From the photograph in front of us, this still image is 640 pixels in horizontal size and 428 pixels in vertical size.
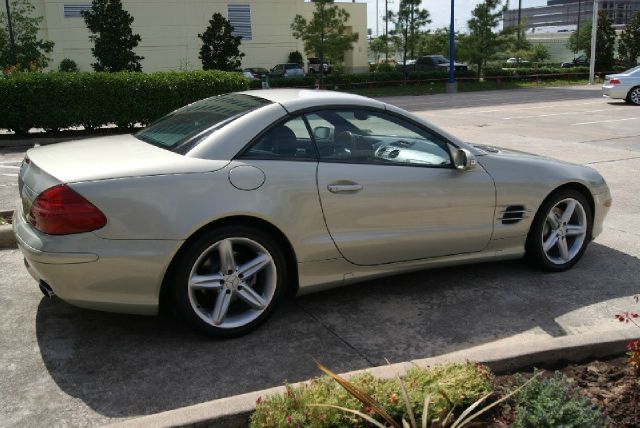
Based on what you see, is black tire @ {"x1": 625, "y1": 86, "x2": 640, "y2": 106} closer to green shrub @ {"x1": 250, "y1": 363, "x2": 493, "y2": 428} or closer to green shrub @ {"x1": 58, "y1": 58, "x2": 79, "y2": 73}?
green shrub @ {"x1": 250, "y1": 363, "x2": 493, "y2": 428}

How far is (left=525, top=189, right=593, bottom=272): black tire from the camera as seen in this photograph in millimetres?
4980

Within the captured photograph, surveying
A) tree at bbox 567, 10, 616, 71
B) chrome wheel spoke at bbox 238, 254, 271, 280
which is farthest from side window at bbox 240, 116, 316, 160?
tree at bbox 567, 10, 616, 71

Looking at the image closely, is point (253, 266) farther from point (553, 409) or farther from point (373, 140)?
point (553, 409)

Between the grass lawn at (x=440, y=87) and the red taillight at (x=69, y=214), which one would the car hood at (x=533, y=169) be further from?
the grass lawn at (x=440, y=87)

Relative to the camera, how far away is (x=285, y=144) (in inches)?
163

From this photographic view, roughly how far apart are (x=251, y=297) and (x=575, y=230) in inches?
111

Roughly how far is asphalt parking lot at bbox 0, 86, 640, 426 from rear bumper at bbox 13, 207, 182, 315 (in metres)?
0.37

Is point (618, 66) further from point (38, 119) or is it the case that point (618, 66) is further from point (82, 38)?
point (38, 119)

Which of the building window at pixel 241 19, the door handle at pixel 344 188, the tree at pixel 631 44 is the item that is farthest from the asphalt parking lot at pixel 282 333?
the building window at pixel 241 19

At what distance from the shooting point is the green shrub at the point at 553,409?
256 cm

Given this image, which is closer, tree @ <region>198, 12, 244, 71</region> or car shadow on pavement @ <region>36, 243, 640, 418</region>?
car shadow on pavement @ <region>36, 243, 640, 418</region>

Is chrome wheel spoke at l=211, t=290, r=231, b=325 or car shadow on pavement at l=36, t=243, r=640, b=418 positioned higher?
chrome wheel spoke at l=211, t=290, r=231, b=325

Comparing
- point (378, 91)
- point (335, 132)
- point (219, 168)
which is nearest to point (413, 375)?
point (219, 168)

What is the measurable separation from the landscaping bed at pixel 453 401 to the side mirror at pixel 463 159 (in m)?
1.84
